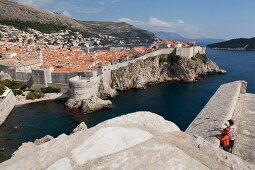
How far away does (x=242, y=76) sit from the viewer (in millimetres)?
63562

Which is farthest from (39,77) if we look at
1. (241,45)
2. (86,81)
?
(241,45)

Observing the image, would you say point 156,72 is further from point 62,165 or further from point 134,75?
point 62,165

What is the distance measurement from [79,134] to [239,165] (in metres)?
2.74

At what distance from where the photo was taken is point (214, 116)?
1412 centimetres

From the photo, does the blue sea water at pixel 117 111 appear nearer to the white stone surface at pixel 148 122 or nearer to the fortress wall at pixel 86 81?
the fortress wall at pixel 86 81

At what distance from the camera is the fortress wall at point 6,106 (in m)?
32.7

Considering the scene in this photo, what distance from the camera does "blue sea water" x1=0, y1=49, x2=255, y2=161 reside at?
96.1ft

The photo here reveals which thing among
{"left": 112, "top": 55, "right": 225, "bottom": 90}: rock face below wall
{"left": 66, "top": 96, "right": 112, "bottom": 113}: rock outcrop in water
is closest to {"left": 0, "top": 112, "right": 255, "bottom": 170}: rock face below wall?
{"left": 66, "top": 96, "right": 112, "bottom": 113}: rock outcrop in water

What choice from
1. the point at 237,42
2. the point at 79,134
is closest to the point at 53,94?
the point at 79,134

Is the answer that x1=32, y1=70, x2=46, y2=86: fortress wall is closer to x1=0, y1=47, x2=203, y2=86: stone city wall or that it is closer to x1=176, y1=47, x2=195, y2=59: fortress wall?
x1=0, y1=47, x2=203, y2=86: stone city wall

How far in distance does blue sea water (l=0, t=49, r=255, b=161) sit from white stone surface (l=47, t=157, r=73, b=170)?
68.8 ft

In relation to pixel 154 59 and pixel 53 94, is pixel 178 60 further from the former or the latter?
pixel 53 94

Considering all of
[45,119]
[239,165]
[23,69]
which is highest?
[239,165]

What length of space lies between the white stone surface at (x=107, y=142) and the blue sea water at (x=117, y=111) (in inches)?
822
